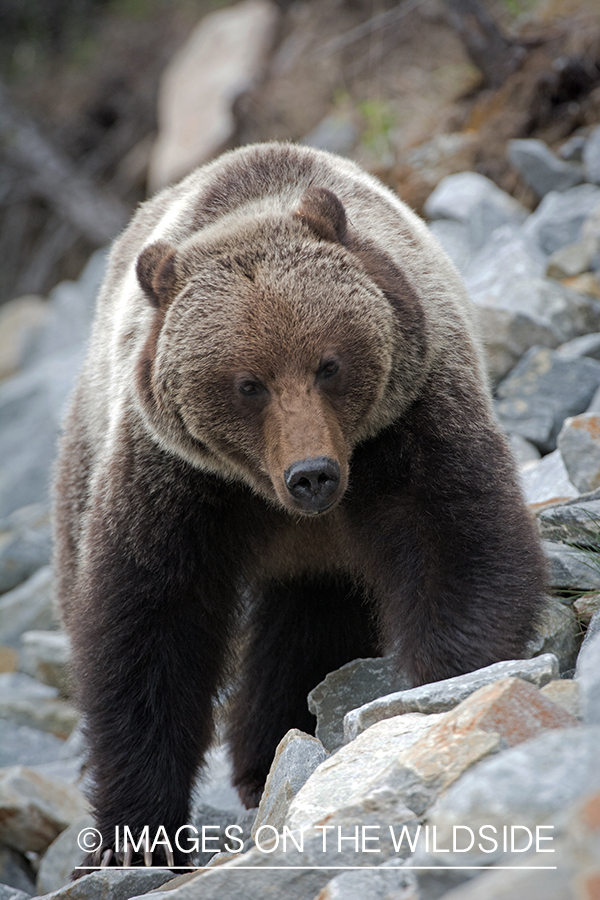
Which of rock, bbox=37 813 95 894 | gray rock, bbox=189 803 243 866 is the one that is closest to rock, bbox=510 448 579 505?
gray rock, bbox=189 803 243 866

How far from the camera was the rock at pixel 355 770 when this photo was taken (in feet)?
8.60

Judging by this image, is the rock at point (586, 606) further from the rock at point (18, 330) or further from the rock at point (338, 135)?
the rock at point (18, 330)

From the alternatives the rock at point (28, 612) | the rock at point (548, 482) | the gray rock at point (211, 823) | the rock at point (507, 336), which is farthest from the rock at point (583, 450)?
the rock at point (28, 612)

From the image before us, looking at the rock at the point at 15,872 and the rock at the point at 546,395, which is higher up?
the rock at the point at 546,395

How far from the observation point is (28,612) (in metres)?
8.92

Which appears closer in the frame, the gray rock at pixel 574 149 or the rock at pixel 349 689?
the rock at pixel 349 689

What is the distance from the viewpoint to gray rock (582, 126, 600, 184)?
8.83 m

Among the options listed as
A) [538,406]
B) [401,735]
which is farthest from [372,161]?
[401,735]

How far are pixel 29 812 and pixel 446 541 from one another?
2.95 m

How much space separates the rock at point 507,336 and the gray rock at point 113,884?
4.45 meters

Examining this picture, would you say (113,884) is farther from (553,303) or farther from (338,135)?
(338,135)

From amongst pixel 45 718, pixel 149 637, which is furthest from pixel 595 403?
pixel 45 718

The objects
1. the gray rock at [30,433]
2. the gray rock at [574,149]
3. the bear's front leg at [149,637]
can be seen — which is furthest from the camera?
the gray rock at [30,433]

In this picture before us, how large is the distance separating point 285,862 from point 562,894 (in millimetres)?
1014
